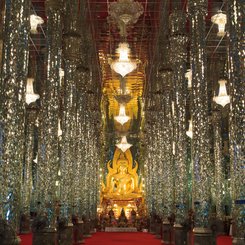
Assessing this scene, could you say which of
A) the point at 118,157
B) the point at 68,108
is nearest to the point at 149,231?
the point at 118,157

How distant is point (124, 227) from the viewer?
70.2ft

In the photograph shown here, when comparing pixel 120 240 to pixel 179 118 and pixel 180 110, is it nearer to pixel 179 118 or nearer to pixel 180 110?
pixel 179 118

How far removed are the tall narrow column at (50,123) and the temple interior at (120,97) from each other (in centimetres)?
2

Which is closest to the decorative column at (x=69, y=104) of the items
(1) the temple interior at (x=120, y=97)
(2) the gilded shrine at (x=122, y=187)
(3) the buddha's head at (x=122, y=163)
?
(1) the temple interior at (x=120, y=97)

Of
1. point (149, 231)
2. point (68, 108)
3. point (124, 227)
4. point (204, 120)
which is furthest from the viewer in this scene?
point (124, 227)

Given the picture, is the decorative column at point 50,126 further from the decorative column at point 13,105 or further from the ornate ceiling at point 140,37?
the decorative column at point 13,105

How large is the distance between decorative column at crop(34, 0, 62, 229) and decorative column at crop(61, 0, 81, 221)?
1.69ft

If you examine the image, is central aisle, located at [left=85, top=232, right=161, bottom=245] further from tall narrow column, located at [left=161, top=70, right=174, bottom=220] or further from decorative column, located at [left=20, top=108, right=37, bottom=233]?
decorative column, located at [left=20, top=108, right=37, bottom=233]

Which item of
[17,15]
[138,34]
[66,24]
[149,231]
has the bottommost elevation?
[149,231]

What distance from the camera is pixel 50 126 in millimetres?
8945

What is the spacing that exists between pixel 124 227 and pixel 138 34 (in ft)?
34.0

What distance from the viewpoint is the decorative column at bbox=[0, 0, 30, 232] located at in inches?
184

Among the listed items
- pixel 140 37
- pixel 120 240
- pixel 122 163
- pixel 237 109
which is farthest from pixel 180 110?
pixel 122 163

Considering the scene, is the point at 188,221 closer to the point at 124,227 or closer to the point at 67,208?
the point at 67,208
